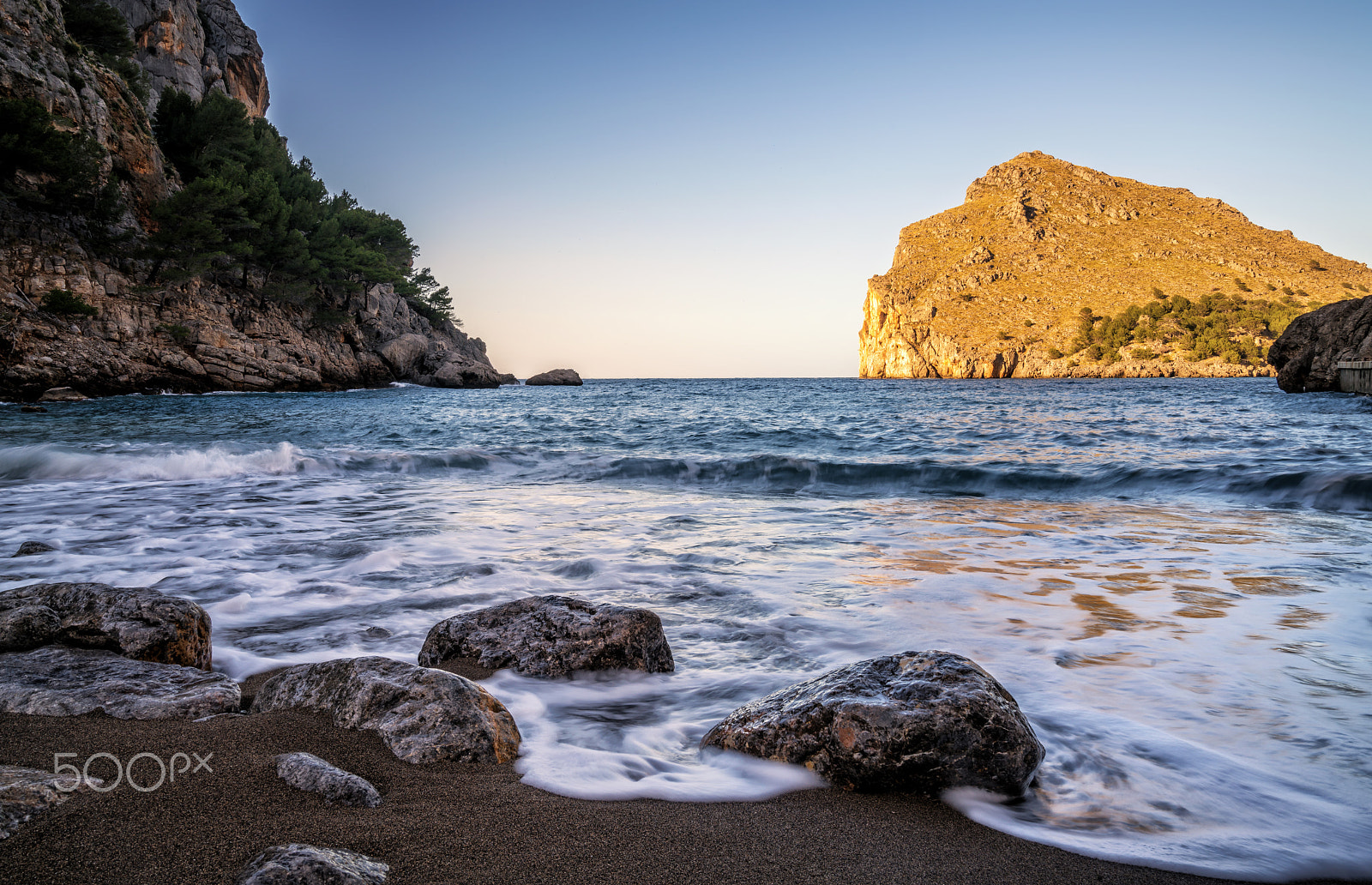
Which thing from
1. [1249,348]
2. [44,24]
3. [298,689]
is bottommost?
[298,689]

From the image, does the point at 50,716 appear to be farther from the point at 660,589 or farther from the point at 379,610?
the point at 660,589

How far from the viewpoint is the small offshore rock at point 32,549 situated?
15.6ft

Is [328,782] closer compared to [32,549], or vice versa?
[328,782]

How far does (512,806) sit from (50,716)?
1.49m

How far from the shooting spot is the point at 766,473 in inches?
426

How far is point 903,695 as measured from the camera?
2.04 metres

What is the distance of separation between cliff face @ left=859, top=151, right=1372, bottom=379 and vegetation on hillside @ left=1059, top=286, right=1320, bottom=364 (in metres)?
1.23

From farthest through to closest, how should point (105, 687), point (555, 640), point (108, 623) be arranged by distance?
point (555, 640)
point (108, 623)
point (105, 687)

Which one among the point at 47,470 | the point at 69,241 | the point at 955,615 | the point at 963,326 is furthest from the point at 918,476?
the point at 963,326

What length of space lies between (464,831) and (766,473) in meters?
9.47

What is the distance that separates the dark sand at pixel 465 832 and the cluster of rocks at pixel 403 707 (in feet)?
0.23

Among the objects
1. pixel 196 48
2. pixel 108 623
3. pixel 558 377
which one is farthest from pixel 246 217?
pixel 108 623

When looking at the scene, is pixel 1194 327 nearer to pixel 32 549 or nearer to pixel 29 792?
pixel 32 549

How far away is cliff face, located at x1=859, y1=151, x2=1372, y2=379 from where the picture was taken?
87.3 metres
